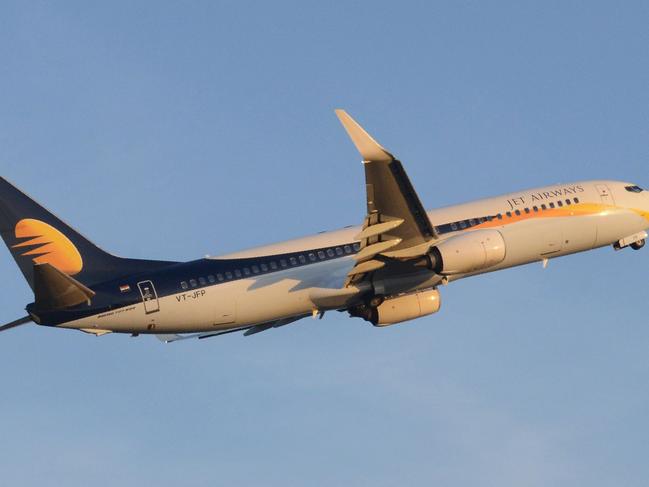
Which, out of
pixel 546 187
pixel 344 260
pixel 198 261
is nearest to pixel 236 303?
pixel 198 261

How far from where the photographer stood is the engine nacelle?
41.5 metres

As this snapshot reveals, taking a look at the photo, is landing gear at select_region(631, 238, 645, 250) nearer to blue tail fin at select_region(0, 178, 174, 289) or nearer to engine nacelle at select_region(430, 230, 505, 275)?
engine nacelle at select_region(430, 230, 505, 275)

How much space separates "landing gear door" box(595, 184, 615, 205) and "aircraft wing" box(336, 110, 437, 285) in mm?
11634

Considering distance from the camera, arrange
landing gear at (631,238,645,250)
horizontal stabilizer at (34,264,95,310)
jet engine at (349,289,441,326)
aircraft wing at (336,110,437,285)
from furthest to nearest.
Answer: landing gear at (631,238,645,250), jet engine at (349,289,441,326), horizontal stabilizer at (34,264,95,310), aircraft wing at (336,110,437,285)

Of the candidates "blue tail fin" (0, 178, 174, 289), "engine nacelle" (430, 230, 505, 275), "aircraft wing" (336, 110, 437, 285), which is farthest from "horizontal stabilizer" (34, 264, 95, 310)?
"engine nacelle" (430, 230, 505, 275)

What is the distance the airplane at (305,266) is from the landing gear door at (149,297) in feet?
0.12

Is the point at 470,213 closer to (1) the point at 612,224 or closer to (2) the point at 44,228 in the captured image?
(1) the point at 612,224

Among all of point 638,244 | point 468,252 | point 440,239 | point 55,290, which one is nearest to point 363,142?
point 468,252

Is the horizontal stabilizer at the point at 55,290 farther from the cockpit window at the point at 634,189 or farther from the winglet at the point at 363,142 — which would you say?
the cockpit window at the point at 634,189

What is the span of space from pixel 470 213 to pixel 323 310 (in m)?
7.55

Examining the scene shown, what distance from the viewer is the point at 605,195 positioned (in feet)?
163

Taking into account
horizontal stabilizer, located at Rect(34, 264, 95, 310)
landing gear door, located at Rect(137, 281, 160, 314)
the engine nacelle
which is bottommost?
the engine nacelle

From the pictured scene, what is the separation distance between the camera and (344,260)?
144 feet

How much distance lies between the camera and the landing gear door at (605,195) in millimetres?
49406
